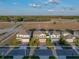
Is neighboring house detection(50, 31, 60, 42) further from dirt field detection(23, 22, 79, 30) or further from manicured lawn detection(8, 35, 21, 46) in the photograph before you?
manicured lawn detection(8, 35, 21, 46)

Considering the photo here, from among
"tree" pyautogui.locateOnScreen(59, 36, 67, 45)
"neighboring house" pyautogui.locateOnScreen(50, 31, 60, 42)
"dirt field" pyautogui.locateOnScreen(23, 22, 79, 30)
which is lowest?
"tree" pyautogui.locateOnScreen(59, 36, 67, 45)

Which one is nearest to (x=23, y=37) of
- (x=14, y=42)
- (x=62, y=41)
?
(x=14, y=42)

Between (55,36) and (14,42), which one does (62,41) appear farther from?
(14,42)

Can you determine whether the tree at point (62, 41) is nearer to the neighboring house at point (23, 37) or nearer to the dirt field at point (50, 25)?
the dirt field at point (50, 25)

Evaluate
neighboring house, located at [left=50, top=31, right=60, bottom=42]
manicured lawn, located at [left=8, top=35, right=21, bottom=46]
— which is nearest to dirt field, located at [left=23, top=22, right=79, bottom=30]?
neighboring house, located at [left=50, top=31, right=60, bottom=42]

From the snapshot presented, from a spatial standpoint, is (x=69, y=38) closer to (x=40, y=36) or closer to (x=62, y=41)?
(x=62, y=41)

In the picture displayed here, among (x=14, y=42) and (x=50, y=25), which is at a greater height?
(x=50, y=25)

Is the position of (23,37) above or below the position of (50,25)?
below

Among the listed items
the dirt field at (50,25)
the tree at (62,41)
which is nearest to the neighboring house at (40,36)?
the dirt field at (50,25)

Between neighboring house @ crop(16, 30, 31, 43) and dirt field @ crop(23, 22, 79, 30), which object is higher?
dirt field @ crop(23, 22, 79, 30)

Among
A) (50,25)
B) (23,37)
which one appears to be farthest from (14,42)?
(50,25)

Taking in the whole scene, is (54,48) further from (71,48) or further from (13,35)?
(13,35)

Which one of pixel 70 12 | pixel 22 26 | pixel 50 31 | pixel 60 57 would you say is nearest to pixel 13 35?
pixel 22 26
